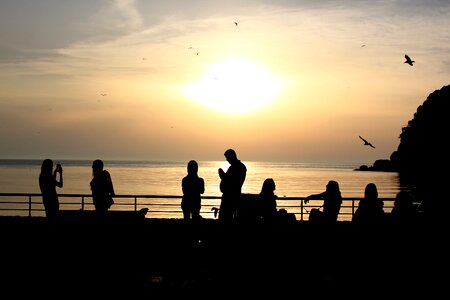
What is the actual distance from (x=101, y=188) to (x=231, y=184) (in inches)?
129

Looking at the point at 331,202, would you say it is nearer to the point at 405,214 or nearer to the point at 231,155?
the point at 405,214

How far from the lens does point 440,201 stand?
13242mm

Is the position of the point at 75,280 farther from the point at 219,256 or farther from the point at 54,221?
the point at 54,221

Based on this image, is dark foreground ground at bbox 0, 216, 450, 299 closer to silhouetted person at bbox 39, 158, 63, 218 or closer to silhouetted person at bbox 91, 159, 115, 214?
silhouetted person at bbox 39, 158, 63, 218

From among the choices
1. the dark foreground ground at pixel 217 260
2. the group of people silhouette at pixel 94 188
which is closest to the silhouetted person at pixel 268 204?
the dark foreground ground at pixel 217 260

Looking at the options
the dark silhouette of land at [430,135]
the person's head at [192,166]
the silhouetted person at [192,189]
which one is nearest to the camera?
the person's head at [192,166]

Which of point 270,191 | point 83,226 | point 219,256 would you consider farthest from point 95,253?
point 270,191

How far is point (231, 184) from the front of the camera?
44.5 ft

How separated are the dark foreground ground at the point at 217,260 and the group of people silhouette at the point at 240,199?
267mm

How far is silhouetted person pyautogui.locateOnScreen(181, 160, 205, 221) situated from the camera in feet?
46.4

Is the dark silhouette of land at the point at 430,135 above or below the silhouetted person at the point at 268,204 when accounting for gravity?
above

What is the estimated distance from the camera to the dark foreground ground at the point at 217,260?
9.52 m

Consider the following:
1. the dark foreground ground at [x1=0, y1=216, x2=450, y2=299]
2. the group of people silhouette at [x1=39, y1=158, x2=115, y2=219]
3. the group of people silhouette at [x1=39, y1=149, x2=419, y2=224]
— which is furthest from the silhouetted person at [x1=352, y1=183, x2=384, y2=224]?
the group of people silhouette at [x1=39, y1=158, x2=115, y2=219]

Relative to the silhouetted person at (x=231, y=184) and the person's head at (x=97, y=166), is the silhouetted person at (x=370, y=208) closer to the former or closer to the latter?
the silhouetted person at (x=231, y=184)
